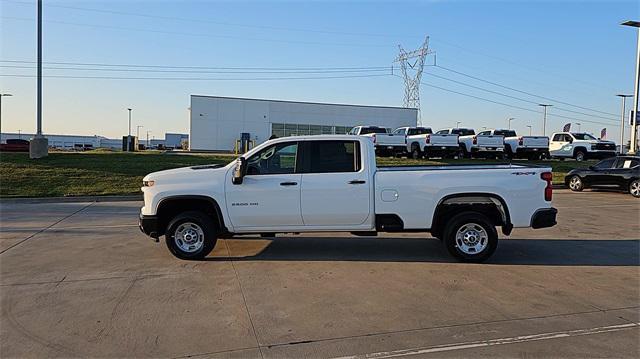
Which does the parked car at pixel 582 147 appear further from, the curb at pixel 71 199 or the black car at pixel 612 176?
the curb at pixel 71 199

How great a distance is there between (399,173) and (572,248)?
372cm

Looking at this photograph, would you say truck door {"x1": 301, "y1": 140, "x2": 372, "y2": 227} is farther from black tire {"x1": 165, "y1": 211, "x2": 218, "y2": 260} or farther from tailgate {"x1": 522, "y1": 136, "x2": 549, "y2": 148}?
tailgate {"x1": 522, "y1": 136, "x2": 549, "y2": 148}

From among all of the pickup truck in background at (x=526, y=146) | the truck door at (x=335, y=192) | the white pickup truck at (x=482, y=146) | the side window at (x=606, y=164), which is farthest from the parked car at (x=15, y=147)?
the truck door at (x=335, y=192)

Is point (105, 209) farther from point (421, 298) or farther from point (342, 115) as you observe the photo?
point (342, 115)

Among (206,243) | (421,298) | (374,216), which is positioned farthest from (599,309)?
(206,243)

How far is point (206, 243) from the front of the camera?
292 inches

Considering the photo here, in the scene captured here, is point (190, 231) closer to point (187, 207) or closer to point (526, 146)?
point (187, 207)

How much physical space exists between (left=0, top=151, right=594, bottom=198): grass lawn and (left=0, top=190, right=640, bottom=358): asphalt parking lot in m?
8.78

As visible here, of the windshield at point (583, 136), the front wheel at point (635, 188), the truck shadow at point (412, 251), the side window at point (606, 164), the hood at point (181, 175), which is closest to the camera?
the hood at point (181, 175)

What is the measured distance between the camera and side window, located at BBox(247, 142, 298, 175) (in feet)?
24.4

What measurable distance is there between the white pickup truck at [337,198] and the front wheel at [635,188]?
41.7 ft

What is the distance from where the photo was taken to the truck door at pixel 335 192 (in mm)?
7316

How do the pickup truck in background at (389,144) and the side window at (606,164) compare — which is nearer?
the side window at (606,164)

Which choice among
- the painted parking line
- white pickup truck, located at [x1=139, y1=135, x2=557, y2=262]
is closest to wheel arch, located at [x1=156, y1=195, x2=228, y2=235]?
white pickup truck, located at [x1=139, y1=135, x2=557, y2=262]
